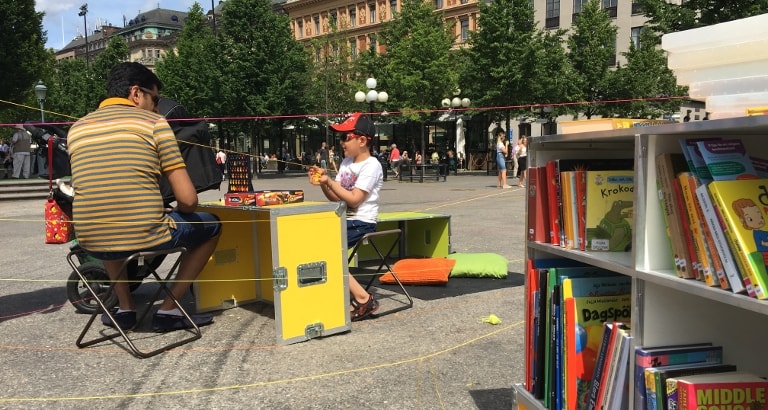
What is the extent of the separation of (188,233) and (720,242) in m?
3.31

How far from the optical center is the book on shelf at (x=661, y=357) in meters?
1.85

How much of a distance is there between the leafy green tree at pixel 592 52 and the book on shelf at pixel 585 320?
111 feet

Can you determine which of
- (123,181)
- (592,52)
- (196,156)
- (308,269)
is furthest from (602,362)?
(592,52)

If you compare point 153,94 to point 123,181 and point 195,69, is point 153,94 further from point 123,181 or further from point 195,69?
point 195,69

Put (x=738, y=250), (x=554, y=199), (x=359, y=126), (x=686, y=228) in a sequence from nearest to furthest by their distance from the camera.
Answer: (x=738, y=250)
(x=686, y=228)
(x=554, y=199)
(x=359, y=126)

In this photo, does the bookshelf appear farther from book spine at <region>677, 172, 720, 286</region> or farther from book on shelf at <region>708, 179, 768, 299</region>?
book on shelf at <region>708, 179, 768, 299</region>

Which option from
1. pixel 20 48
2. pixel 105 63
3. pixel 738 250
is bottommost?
pixel 738 250

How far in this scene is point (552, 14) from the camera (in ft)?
147

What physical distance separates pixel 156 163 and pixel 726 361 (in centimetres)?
325

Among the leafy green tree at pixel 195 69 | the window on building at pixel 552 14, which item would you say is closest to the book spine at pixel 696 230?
the leafy green tree at pixel 195 69

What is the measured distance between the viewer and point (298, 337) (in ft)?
13.4

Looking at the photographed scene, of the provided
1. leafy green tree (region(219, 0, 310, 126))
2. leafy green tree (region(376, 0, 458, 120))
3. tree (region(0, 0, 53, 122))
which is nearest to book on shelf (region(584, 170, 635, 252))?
tree (region(0, 0, 53, 122))

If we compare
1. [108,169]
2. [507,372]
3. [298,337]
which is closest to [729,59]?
[507,372]

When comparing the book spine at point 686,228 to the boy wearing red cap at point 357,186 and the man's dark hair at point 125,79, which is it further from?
the man's dark hair at point 125,79
